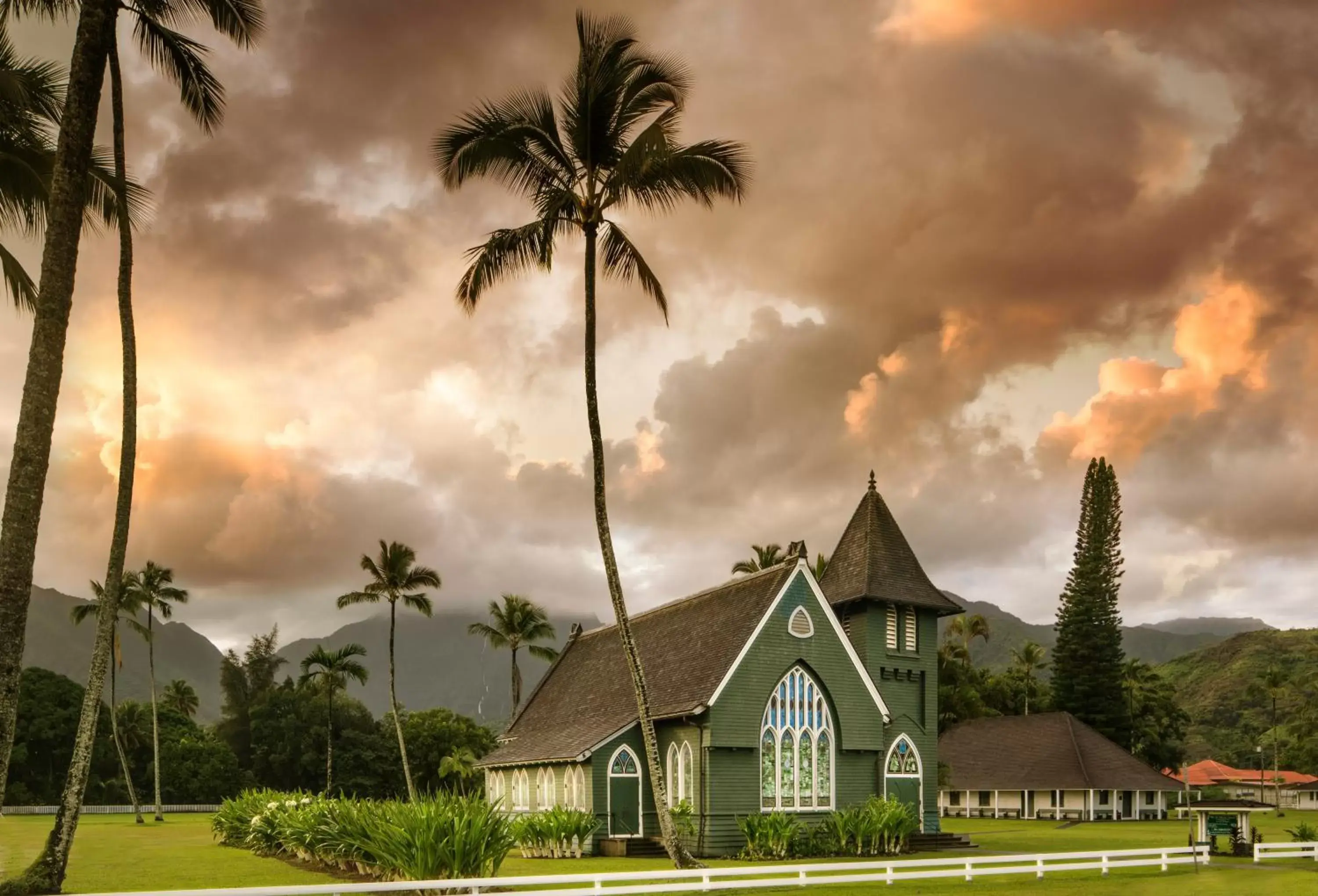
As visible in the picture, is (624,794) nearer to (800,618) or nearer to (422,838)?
(800,618)

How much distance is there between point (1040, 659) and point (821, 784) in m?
77.4

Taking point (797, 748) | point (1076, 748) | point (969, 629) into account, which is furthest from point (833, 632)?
point (969, 629)

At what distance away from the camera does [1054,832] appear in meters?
52.1

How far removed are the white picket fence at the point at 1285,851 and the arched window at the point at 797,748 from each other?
11881 millimetres

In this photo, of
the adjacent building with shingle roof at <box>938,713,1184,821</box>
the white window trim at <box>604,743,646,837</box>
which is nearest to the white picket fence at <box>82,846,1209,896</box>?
the white window trim at <box>604,743,646,837</box>

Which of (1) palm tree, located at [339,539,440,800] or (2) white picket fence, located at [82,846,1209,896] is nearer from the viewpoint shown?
(2) white picket fence, located at [82,846,1209,896]

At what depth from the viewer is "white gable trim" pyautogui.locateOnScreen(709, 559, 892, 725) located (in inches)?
1357

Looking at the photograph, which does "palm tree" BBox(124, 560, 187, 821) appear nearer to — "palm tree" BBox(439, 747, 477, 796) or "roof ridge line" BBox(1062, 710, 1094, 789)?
"palm tree" BBox(439, 747, 477, 796)

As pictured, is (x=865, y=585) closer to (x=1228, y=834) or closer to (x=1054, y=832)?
(x=1228, y=834)

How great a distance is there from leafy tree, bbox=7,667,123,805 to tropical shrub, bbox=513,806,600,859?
53.4 meters

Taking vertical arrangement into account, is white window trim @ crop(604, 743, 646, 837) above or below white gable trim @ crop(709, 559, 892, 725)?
below

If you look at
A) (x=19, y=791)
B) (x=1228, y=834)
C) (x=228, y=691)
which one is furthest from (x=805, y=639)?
(x=228, y=691)

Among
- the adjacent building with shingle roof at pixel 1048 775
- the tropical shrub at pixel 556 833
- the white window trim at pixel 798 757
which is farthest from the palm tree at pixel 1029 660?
the tropical shrub at pixel 556 833

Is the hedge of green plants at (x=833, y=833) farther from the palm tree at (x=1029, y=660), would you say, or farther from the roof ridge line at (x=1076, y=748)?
the palm tree at (x=1029, y=660)
